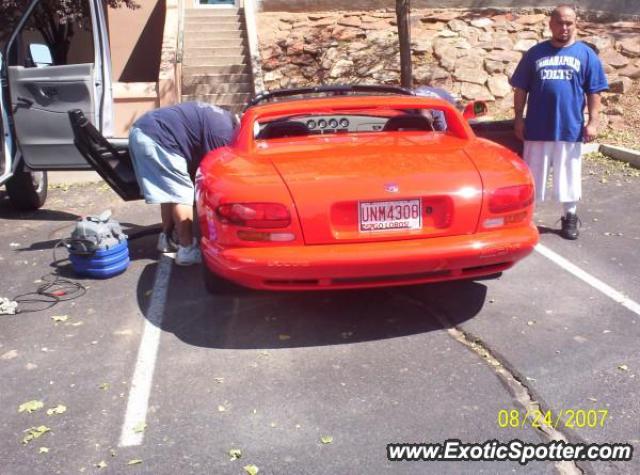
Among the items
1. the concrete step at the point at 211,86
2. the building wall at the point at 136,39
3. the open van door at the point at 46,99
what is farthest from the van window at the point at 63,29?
the open van door at the point at 46,99

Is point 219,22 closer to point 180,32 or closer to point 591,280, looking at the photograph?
point 180,32

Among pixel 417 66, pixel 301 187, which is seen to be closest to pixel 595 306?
pixel 301 187

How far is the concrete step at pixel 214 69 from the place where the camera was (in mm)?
14273

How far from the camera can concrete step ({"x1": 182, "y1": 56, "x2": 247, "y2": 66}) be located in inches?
572

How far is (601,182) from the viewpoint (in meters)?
7.73

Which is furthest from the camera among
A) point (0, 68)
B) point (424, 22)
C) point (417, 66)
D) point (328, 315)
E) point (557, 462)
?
point (424, 22)

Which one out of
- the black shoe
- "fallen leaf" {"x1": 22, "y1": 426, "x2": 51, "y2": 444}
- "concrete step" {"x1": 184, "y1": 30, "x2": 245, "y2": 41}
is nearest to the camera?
"fallen leaf" {"x1": 22, "y1": 426, "x2": 51, "y2": 444}

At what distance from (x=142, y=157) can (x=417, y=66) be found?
9.37 m

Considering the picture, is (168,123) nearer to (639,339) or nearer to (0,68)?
(0,68)

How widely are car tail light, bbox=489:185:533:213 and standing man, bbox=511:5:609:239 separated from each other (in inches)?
75.6

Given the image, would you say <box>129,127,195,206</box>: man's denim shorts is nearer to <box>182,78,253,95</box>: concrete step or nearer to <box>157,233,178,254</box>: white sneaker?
<box>157,233,178,254</box>: white sneaker

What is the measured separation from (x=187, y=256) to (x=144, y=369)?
5.72ft

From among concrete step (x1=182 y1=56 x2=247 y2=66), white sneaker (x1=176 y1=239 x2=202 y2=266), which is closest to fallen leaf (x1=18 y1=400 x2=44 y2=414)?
white sneaker (x1=176 y1=239 x2=202 y2=266)

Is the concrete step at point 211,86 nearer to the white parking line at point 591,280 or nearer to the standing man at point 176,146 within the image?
the standing man at point 176,146
